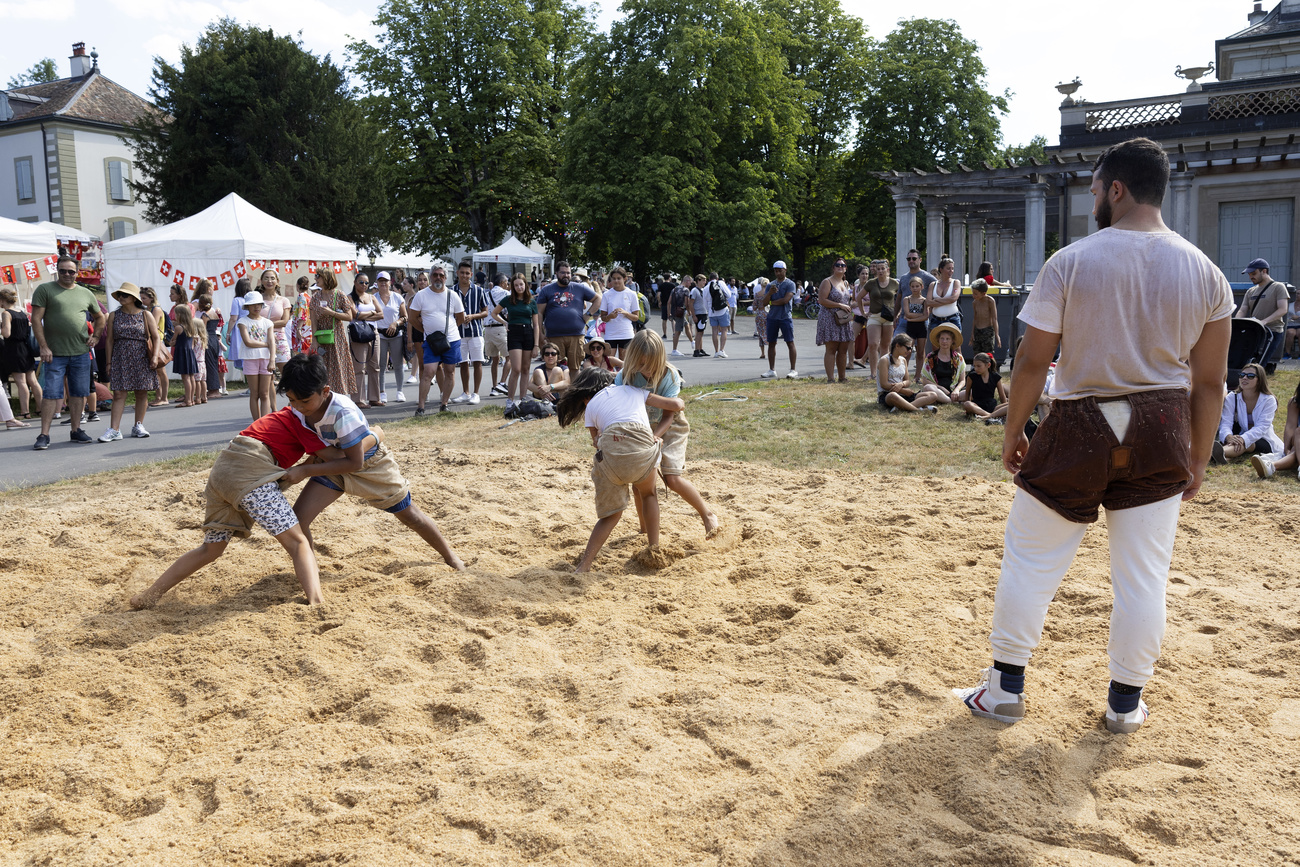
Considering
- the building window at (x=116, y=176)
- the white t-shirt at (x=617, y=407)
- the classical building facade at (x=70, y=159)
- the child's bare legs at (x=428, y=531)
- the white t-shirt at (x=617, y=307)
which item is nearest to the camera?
the child's bare legs at (x=428, y=531)

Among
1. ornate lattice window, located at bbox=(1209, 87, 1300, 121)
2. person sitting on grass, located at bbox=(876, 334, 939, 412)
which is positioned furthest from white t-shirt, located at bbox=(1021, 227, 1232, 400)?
ornate lattice window, located at bbox=(1209, 87, 1300, 121)

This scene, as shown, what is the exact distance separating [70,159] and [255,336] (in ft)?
148

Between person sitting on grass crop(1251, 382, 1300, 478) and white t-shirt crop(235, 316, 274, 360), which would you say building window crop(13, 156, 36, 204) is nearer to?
white t-shirt crop(235, 316, 274, 360)

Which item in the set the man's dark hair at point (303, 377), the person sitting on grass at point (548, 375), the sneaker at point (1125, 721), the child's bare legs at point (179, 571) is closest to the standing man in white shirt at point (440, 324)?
the person sitting on grass at point (548, 375)

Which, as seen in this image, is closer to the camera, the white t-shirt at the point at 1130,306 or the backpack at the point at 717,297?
the white t-shirt at the point at 1130,306

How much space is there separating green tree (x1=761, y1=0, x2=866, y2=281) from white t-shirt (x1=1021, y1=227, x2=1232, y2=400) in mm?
41578

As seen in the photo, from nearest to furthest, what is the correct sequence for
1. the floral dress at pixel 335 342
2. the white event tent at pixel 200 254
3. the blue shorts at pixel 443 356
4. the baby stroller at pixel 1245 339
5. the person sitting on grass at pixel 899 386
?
the baby stroller at pixel 1245 339 → the person sitting on grass at pixel 899 386 → the floral dress at pixel 335 342 → the blue shorts at pixel 443 356 → the white event tent at pixel 200 254

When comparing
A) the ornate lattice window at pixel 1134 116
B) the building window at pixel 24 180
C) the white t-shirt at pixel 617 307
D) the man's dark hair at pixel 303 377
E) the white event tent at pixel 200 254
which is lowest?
the man's dark hair at pixel 303 377

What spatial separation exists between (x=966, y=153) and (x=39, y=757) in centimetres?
4550

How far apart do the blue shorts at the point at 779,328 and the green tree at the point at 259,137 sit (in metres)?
22.9

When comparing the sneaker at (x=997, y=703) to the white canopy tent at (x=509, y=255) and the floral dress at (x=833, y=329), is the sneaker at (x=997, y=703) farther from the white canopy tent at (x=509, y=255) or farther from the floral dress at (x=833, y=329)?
the white canopy tent at (x=509, y=255)

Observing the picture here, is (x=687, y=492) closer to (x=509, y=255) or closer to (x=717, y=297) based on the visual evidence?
(x=717, y=297)

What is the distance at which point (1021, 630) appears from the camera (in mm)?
3459

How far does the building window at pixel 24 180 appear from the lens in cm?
4816
